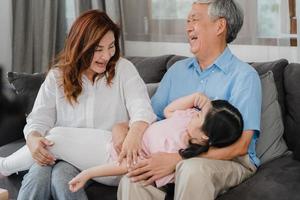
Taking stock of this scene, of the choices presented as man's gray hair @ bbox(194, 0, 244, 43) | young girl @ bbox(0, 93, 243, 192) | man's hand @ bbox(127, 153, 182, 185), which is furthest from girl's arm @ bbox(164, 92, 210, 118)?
man's gray hair @ bbox(194, 0, 244, 43)

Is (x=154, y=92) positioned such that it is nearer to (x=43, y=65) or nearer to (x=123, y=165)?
(x=123, y=165)

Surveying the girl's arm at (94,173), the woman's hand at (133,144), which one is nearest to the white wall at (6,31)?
the woman's hand at (133,144)

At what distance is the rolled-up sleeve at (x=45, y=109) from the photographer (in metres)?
1.76

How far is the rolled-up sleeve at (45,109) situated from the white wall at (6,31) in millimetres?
1336

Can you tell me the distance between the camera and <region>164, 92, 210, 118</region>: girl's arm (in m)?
1.58

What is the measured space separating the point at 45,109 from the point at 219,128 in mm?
761

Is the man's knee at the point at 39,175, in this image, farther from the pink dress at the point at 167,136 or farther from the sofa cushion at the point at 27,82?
the sofa cushion at the point at 27,82

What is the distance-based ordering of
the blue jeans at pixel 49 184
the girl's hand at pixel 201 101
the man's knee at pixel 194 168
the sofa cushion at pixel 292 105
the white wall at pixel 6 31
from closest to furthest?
1. the man's knee at pixel 194 168
2. the blue jeans at pixel 49 184
3. the girl's hand at pixel 201 101
4. the sofa cushion at pixel 292 105
5. the white wall at pixel 6 31

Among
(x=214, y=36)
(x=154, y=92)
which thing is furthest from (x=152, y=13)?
(x=214, y=36)

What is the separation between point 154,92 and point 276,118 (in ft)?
1.89

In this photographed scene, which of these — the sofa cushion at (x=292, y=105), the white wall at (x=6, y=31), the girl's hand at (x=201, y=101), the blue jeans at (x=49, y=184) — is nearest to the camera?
the blue jeans at (x=49, y=184)

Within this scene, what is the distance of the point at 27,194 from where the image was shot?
150 cm

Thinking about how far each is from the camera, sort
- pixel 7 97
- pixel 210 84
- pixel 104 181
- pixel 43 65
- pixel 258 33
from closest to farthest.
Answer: pixel 7 97, pixel 104 181, pixel 210 84, pixel 258 33, pixel 43 65

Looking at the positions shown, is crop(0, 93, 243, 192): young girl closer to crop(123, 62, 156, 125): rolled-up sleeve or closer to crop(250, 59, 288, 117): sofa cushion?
crop(123, 62, 156, 125): rolled-up sleeve
